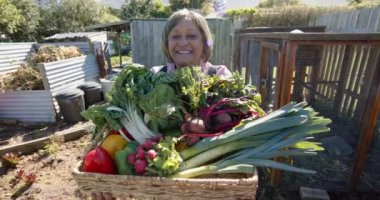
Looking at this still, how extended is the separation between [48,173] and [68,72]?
353 centimetres

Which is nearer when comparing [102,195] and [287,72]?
[102,195]

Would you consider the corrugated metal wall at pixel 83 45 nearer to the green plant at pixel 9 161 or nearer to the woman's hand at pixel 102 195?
the green plant at pixel 9 161

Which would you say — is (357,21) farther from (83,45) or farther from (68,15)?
(68,15)

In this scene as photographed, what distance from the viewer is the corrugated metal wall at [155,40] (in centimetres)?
812

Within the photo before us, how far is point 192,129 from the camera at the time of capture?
4.01 feet

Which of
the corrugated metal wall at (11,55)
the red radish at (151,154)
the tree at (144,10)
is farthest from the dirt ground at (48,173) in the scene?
the tree at (144,10)

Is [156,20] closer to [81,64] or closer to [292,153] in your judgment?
[81,64]

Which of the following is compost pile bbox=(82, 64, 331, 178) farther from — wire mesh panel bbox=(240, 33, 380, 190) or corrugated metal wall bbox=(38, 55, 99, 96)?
corrugated metal wall bbox=(38, 55, 99, 96)

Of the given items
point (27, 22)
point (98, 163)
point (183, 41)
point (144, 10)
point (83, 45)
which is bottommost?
point (83, 45)

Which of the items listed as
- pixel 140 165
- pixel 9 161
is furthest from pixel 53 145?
pixel 140 165

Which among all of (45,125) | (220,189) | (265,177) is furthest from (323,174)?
(45,125)

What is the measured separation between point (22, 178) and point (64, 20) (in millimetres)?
20193

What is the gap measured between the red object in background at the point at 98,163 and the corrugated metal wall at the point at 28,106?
5493 mm

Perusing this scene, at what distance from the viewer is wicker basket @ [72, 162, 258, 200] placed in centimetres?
107
